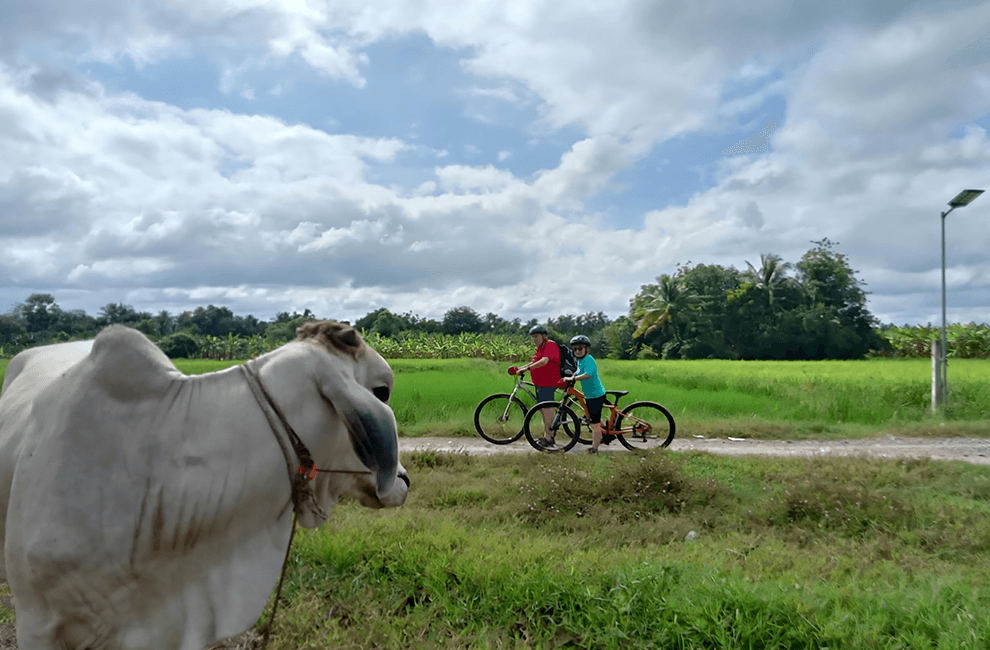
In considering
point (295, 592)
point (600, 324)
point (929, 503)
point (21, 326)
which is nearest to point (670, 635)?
point (295, 592)

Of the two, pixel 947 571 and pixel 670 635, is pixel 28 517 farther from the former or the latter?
pixel 947 571

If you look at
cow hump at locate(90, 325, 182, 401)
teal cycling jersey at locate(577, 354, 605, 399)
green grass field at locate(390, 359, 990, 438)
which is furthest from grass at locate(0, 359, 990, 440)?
cow hump at locate(90, 325, 182, 401)

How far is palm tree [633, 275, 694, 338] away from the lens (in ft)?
149

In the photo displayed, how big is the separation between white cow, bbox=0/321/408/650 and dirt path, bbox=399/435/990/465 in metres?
7.16

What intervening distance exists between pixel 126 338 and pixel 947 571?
516cm

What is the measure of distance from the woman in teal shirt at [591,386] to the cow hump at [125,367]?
7359 mm

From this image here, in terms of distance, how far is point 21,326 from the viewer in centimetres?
336

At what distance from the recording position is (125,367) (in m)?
1.53

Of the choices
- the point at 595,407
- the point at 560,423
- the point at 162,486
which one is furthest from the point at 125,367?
the point at 560,423

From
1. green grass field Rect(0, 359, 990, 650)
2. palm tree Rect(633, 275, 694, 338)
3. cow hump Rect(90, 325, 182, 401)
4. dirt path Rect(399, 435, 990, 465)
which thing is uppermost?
palm tree Rect(633, 275, 694, 338)

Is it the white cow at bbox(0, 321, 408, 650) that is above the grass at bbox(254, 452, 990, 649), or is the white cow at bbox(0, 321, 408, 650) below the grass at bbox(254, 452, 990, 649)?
above

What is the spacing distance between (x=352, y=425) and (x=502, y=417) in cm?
867

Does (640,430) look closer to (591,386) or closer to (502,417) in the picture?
(591,386)

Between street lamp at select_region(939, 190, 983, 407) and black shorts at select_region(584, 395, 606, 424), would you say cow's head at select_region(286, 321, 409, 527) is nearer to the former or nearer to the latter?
black shorts at select_region(584, 395, 606, 424)
